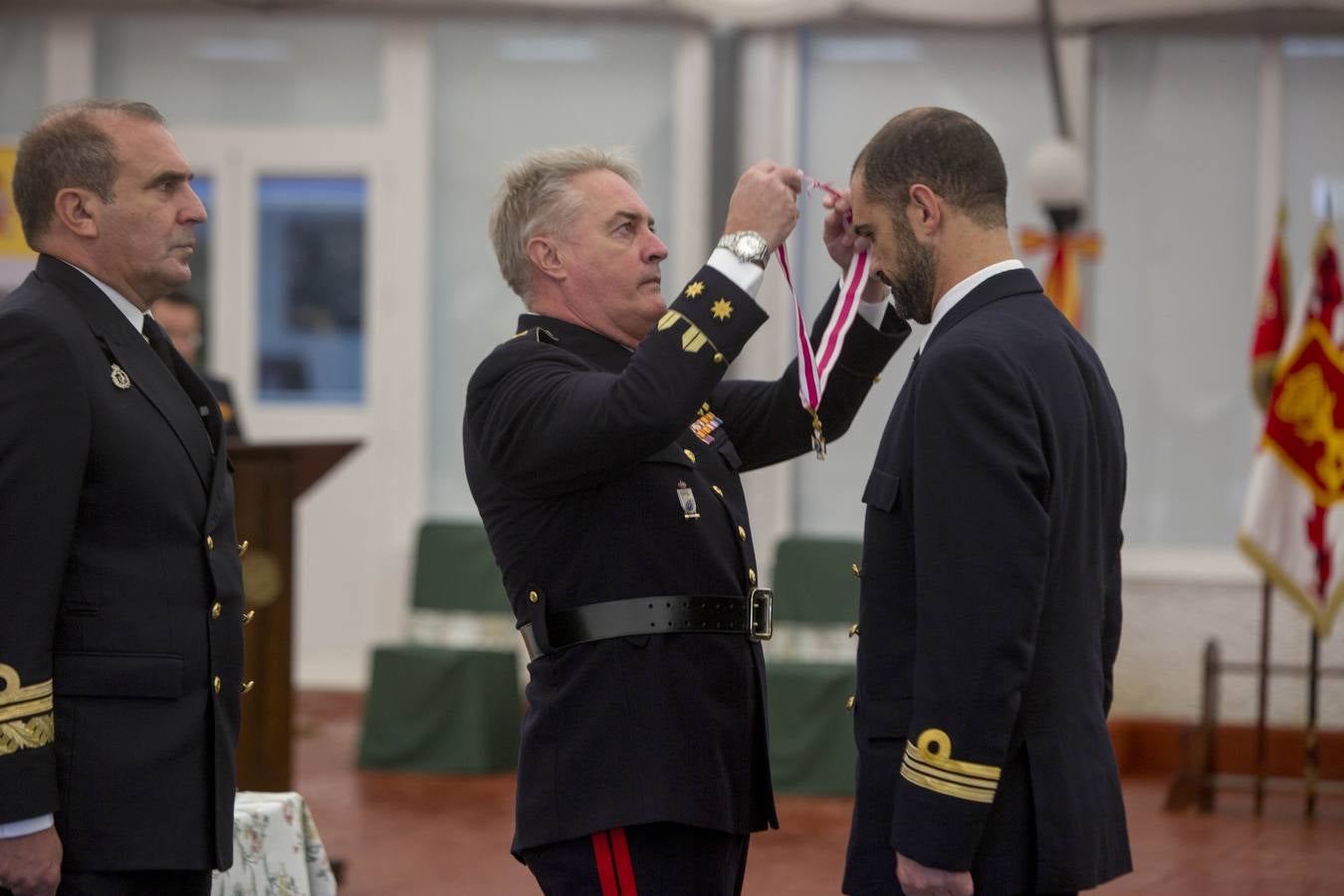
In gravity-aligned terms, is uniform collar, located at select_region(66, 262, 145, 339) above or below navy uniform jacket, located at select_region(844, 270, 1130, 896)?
above

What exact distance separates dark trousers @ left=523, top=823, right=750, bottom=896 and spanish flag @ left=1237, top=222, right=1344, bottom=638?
Result: 12.5ft

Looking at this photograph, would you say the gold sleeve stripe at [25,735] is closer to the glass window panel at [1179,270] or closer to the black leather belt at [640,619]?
the black leather belt at [640,619]

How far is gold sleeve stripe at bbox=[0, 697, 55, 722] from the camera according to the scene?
6.22ft

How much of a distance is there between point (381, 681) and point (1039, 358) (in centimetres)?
468

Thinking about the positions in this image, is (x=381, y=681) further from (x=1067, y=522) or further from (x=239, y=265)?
(x=1067, y=522)

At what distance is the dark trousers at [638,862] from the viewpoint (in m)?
2.12

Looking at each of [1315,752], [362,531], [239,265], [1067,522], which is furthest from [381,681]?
[1067,522]

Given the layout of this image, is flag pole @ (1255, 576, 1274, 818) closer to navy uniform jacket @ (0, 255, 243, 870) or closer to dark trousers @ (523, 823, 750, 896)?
dark trousers @ (523, 823, 750, 896)

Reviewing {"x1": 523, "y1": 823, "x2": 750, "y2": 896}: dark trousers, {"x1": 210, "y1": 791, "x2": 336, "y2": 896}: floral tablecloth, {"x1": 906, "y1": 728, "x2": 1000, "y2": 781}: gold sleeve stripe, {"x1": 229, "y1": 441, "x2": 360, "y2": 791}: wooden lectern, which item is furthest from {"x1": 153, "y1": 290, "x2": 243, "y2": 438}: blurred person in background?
{"x1": 906, "y1": 728, "x2": 1000, "y2": 781}: gold sleeve stripe

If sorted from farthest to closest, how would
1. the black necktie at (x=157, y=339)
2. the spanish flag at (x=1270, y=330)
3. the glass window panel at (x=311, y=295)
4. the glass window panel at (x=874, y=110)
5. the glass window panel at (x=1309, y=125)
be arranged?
the glass window panel at (x=311, y=295)
the glass window panel at (x=874, y=110)
the glass window panel at (x=1309, y=125)
the spanish flag at (x=1270, y=330)
the black necktie at (x=157, y=339)

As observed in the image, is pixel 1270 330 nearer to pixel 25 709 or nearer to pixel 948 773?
pixel 948 773

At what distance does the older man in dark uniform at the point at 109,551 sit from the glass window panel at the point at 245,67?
17.9 feet

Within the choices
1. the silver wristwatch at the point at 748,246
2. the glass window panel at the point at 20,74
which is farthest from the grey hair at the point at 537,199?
the glass window panel at the point at 20,74

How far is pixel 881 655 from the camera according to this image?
1.96 meters
